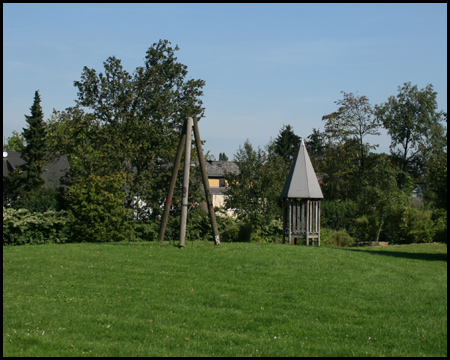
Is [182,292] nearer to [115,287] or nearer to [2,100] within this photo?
[115,287]

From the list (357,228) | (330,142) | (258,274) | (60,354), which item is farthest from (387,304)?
(330,142)

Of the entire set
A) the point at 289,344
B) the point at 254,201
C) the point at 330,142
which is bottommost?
the point at 289,344

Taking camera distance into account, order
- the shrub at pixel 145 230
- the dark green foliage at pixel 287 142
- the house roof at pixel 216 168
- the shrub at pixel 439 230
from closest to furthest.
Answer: the shrub at pixel 439 230
the shrub at pixel 145 230
the dark green foliage at pixel 287 142
the house roof at pixel 216 168

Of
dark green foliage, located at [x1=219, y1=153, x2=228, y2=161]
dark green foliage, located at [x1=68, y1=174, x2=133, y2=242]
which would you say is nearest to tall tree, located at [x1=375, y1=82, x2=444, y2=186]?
dark green foliage, located at [x1=68, y1=174, x2=133, y2=242]

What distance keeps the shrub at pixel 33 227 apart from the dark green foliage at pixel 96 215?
0.98 meters

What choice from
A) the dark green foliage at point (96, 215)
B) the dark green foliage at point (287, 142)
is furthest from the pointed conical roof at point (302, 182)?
the dark green foliage at point (287, 142)

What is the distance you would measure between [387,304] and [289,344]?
3.16 m

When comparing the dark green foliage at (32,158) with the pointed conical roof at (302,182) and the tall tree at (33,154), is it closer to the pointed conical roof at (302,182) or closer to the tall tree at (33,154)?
the tall tree at (33,154)

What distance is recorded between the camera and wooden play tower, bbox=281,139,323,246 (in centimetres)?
2158

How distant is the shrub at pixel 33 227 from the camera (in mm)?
21922

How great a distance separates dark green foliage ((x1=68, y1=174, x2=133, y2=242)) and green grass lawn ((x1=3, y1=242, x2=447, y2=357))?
7.18 meters

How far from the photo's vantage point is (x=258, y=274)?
1111cm

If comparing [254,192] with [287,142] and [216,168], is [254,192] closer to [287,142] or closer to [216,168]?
[287,142]

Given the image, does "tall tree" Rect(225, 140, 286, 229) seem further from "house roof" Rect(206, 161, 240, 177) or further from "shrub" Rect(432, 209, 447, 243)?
"house roof" Rect(206, 161, 240, 177)
